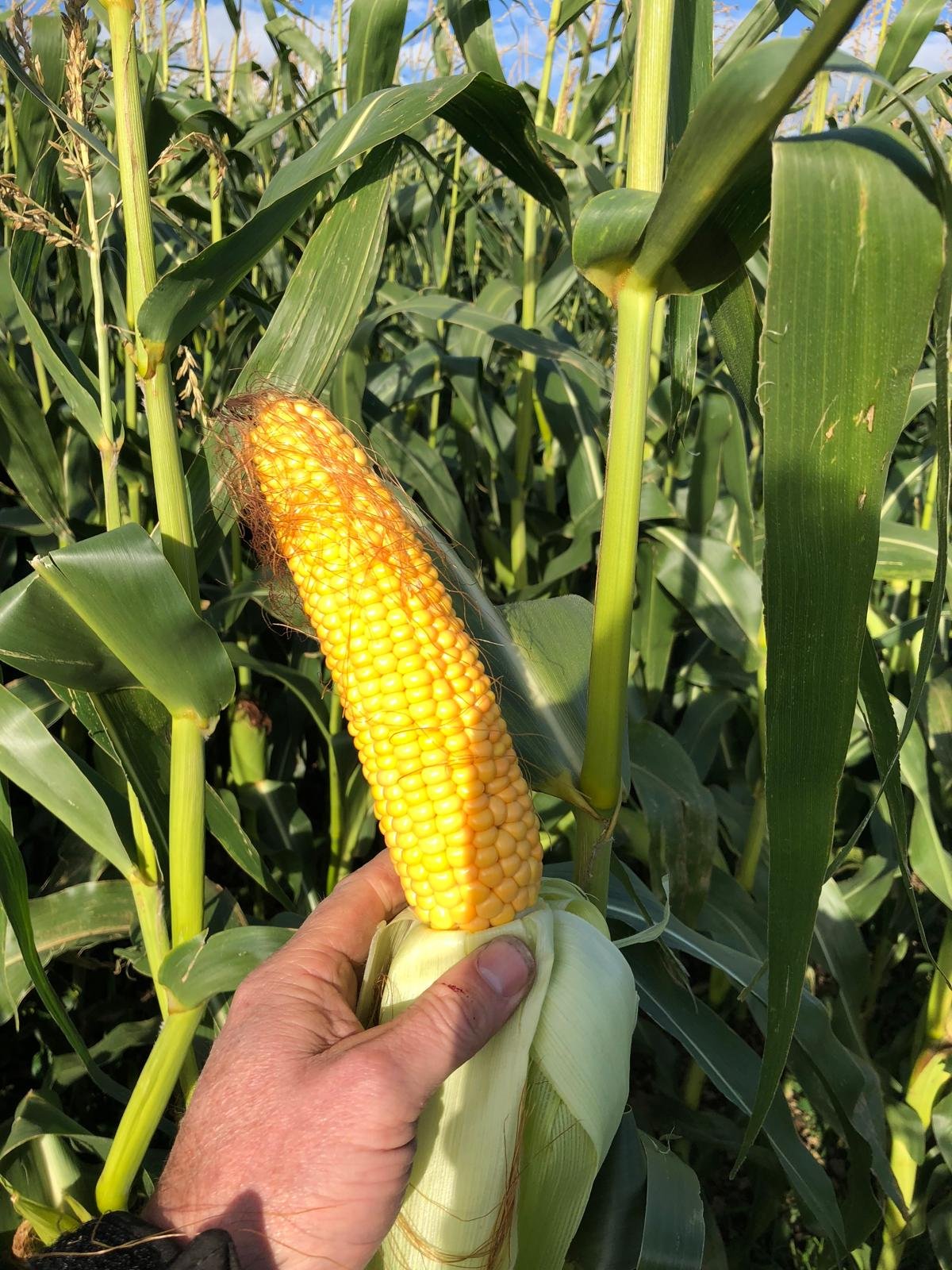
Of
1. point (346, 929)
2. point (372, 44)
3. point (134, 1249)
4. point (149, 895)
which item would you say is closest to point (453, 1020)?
point (346, 929)

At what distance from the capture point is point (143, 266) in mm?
1301

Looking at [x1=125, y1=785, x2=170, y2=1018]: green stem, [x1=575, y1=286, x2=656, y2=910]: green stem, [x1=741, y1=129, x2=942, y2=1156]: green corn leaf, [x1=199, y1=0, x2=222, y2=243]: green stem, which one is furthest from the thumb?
[x1=199, y1=0, x2=222, y2=243]: green stem

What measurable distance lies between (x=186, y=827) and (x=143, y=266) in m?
0.83

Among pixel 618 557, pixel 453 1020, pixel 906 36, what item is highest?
pixel 906 36

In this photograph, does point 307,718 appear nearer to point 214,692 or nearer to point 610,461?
point 214,692

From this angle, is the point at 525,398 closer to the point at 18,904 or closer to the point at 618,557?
the point at 618,557

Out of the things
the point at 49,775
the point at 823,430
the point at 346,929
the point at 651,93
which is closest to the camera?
the point at 823,430

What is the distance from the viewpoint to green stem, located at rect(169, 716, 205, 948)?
55.8 inches

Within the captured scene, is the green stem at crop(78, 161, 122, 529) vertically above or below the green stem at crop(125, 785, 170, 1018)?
above

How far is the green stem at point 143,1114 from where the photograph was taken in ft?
4.73

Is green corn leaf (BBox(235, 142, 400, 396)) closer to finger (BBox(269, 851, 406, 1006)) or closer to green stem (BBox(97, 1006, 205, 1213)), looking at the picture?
finger (BBox(269, 851, 406, 1006))

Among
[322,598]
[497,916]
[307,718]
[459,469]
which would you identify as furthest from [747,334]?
[459,469]

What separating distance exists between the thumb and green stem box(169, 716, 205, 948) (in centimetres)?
47

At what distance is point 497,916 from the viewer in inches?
47.4
